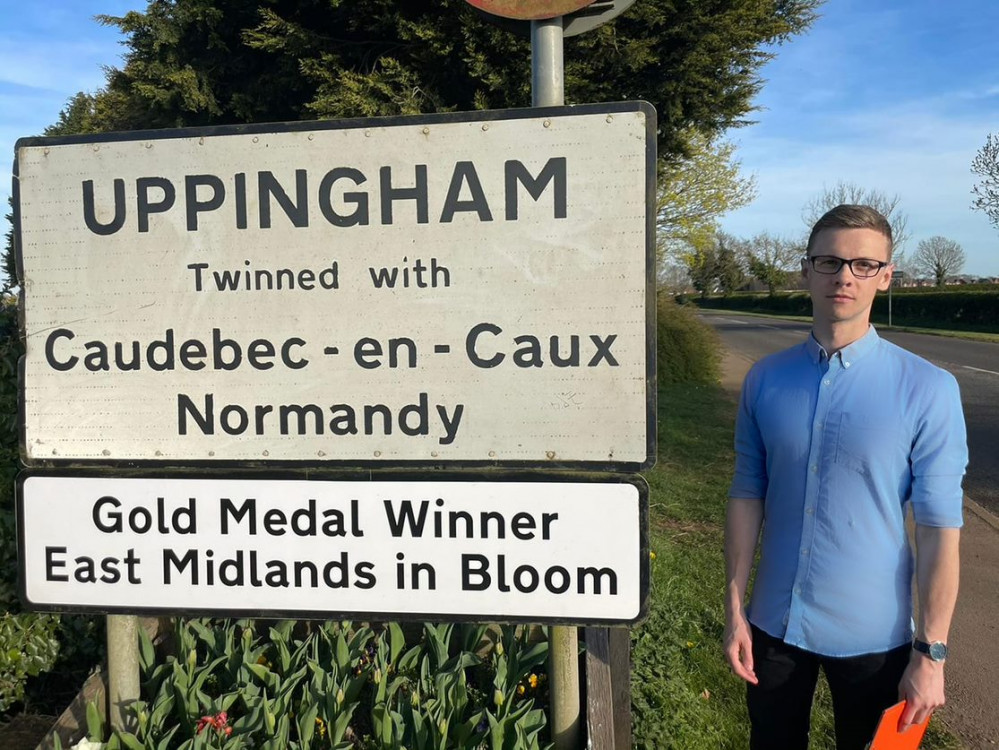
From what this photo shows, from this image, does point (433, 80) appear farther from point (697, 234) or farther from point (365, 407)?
point (697, 234)

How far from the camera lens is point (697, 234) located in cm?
1992

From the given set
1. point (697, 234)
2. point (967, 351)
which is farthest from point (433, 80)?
point (967, 351)

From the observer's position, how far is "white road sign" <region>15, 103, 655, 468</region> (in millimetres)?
1710

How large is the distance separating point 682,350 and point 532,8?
38.3 feet

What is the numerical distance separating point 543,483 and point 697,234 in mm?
19277

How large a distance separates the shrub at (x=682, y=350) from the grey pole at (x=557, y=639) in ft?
36.5

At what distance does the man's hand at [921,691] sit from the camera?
5.58 feet

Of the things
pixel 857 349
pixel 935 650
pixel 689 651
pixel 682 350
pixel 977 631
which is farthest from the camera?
pixel 682 350

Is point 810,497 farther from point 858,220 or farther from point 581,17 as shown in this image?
point 581,17

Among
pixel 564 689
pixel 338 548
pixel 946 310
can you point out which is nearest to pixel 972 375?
pixel 564 689

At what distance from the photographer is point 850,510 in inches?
70.1

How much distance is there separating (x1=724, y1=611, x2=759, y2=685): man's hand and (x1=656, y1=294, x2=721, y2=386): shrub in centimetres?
1113

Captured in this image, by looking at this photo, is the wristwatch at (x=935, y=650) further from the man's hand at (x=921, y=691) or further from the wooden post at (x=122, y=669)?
the wooden post at (x=122, y=669)

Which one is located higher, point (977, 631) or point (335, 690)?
point (335, 690)
